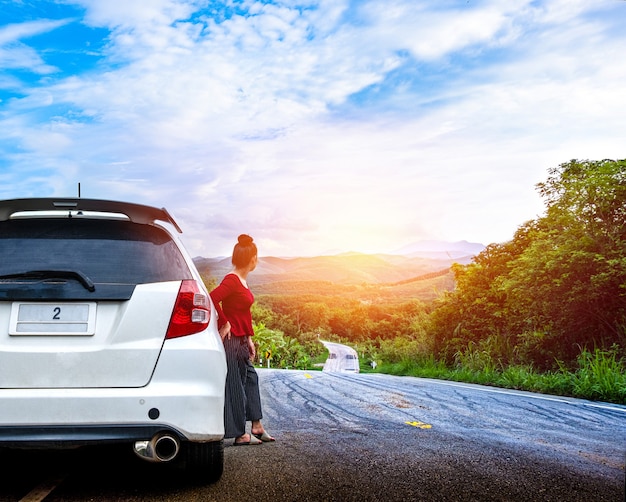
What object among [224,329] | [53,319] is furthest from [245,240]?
[53,319]

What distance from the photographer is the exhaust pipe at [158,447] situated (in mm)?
3768

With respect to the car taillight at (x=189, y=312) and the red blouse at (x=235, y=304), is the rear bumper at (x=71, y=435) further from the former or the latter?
the red blouse at (x=235, y=304)

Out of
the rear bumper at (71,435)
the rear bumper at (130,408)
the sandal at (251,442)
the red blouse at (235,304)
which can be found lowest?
the sandal at (251,442)

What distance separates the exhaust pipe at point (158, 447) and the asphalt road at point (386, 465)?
178mm

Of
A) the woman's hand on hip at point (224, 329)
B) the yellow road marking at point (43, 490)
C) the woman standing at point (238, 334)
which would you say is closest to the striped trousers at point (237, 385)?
the woman standing at point (238, 334)

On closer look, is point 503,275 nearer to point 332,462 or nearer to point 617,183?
point 617,183

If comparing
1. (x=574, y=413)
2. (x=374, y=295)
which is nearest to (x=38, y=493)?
(x=574, y=413)

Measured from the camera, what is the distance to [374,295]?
95.4 meters

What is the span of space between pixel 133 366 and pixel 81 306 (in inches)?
16.9

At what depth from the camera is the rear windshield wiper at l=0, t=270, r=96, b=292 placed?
379cm

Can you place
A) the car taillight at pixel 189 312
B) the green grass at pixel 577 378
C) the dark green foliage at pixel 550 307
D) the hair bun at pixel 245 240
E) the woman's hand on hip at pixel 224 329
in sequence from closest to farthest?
the car taillight at pixel 189 312 < the woman's hand on hip at pixel 224 329 < the hair bun at pixel 245 240 < the green grass at pixel 577 378 < the dark green foliage at pixel 550 307

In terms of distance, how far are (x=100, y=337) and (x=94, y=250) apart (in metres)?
0.51

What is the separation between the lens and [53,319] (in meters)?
3.74

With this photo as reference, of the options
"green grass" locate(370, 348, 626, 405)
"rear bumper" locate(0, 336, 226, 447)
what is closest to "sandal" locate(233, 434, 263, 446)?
"rear bumper" locate(0, 336, 226, 447)
